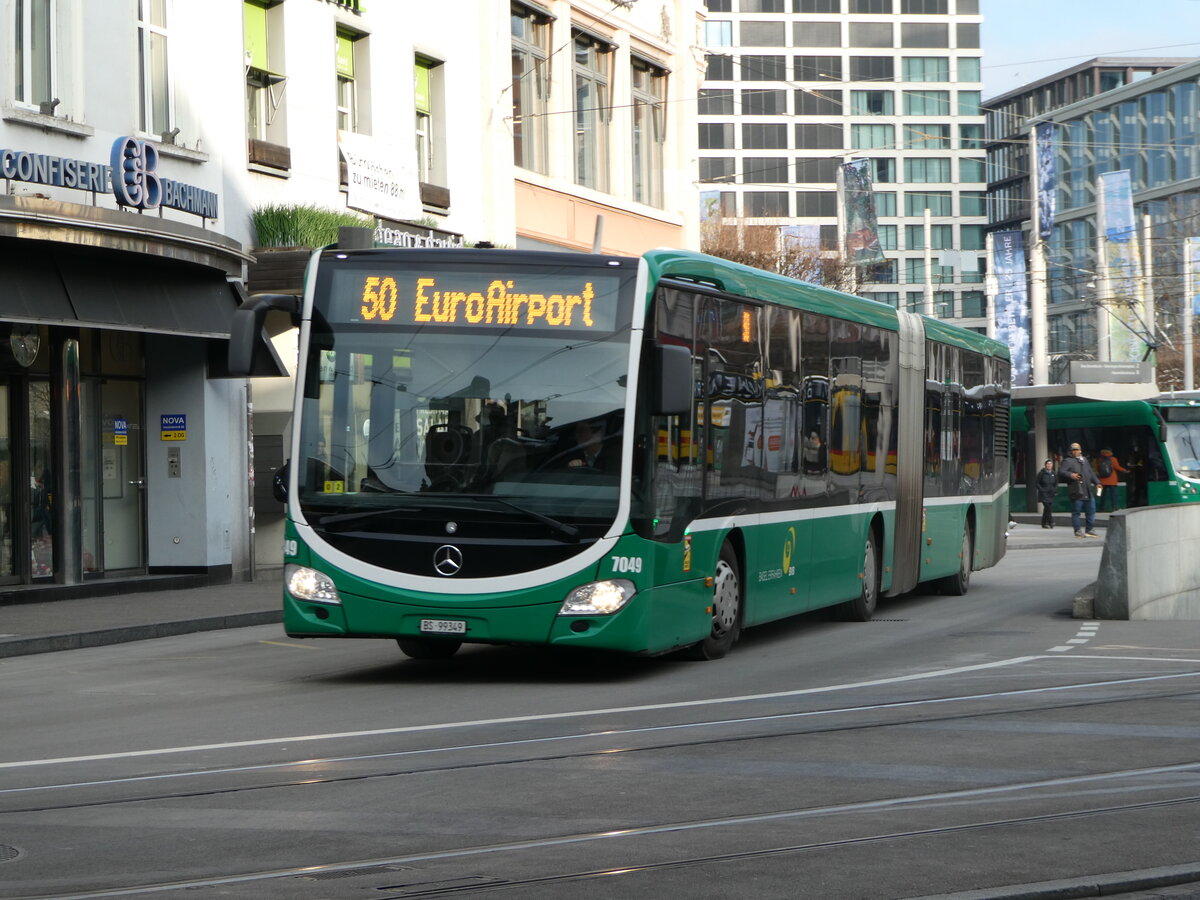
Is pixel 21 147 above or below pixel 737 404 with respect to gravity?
above

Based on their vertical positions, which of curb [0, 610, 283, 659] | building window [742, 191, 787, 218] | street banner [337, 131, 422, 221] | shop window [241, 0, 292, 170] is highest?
building window [742, 191, 787, 218]

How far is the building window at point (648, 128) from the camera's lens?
3750 cm

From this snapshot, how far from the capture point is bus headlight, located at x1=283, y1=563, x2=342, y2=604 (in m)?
12.2

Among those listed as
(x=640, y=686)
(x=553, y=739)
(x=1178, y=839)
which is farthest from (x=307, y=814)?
(x=640, y=686)

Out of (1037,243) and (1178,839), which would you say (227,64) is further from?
(1037,243)

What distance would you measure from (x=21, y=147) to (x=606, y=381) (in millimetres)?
10072

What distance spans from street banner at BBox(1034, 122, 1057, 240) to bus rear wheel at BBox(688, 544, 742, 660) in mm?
40680

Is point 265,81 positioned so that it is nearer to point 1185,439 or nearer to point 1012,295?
point 1185,439

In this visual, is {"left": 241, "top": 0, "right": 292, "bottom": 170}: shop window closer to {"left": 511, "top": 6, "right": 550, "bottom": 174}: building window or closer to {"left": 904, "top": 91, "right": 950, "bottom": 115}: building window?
{"left": 511, "top": 6, "right": 550, "bottom": 174}: building window

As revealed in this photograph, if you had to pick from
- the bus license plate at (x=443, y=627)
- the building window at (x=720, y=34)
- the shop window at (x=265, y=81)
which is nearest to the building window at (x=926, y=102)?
the building window at (x=720, y=34)

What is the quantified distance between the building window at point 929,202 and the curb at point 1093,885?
12299 cm

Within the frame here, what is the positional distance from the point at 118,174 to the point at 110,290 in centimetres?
126

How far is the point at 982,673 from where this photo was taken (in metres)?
13.1

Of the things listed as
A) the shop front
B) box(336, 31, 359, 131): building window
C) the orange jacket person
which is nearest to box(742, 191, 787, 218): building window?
the orange jacket person
